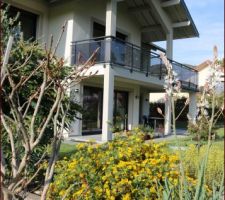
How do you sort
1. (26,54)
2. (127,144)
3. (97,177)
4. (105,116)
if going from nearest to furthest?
(97,177) → (127,144) → (26,54) → (105,116)

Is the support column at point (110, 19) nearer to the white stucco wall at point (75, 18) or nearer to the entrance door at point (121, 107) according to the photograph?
the white stucco wall at point (75, 18)

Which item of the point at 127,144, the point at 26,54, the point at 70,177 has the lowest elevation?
the point at 70,177

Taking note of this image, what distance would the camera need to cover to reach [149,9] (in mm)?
19016

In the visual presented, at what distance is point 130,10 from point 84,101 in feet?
18.7

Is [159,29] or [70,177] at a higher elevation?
[159,29]

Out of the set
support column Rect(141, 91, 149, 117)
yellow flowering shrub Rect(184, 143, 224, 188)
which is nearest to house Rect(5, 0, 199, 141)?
support column Rect(141, 91, 149, 117)

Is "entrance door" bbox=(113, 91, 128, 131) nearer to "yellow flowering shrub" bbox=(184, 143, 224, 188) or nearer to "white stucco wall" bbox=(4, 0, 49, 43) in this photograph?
"white stucco wall" bbox=(4, 0, 49, 43)

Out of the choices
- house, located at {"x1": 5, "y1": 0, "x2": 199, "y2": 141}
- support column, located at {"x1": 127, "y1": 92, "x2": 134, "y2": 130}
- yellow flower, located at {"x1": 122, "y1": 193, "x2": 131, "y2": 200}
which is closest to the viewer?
yellow flower, located at {"x1": 122, "y1": 193, "x2": 131, "y2": 200}

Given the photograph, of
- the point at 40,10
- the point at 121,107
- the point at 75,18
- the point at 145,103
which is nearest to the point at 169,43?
the point at 121,107

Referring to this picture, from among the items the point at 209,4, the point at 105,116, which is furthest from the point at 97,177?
the point at 105,116

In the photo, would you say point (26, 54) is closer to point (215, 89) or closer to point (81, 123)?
point (215, 89)

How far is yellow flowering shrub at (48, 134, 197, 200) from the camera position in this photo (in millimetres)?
4707

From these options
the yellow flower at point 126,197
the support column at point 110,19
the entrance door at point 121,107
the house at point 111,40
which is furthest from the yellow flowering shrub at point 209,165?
the entrance door at point 121,107

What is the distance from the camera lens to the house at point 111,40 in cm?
1481
